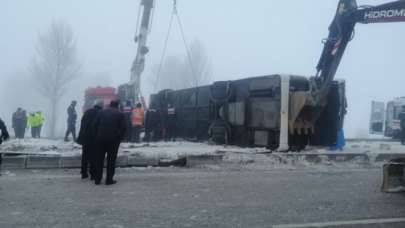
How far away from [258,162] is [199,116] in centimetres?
566

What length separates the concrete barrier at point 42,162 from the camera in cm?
1072

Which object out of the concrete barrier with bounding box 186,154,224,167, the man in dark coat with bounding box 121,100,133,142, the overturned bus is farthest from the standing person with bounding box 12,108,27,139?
the concrete barrier with bounding box 186,154,224,167

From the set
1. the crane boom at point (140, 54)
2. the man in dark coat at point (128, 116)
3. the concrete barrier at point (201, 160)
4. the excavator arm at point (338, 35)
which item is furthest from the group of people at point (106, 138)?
the crane boom at point (140, 54)

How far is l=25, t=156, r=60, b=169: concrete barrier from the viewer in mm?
10719

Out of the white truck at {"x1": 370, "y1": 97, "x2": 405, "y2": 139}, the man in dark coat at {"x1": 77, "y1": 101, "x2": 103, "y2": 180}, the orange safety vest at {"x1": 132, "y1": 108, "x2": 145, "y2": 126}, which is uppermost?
the white truck at {"x1": 370, "y1": 97, "x2": 405, "y2": 139}

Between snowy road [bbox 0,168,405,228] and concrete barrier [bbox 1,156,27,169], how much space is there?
0.40 meters

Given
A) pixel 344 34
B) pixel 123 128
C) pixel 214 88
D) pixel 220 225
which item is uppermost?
pixel 344 34

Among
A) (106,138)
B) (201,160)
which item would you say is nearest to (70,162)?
(106,138)

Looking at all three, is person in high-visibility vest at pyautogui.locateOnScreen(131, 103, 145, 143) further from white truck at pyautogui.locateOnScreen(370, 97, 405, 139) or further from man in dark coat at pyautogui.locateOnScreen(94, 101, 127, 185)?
white truck at pyautogui.locateOnScreen(370, 97, 405, 139)

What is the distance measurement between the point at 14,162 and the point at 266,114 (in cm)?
751

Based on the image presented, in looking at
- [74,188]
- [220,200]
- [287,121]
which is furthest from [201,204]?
[287,121]

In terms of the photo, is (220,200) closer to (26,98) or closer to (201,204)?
(201,204)

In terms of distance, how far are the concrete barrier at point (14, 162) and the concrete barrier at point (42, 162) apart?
110 millimetres

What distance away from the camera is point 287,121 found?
A: 13.8 metres
